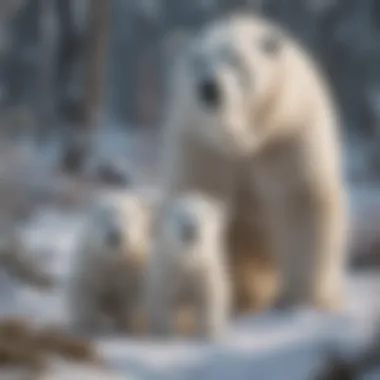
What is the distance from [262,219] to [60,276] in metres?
0.21

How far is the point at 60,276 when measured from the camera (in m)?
0.90

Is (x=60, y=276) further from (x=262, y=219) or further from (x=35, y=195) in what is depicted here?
(x=262, y=219)

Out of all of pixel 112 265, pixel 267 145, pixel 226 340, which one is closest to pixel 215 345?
pixel 226 340

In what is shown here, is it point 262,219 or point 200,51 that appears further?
point 262,219

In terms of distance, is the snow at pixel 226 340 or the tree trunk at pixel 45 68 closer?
the snow at pixel 226 340

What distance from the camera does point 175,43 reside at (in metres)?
0.88

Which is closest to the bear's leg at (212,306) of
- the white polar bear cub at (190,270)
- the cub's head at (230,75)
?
the white polar bear cub at (190,270)

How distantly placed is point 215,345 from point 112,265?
124mm

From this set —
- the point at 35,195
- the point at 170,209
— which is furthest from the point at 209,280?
the point at 35,195

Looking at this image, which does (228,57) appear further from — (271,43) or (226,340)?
(226,340)

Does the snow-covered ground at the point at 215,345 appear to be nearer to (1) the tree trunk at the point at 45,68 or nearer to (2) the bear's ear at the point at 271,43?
(1) the tree trunk at the point at 45,68

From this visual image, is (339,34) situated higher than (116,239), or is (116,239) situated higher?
(339,34)

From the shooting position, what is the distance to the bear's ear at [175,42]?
0.88 m

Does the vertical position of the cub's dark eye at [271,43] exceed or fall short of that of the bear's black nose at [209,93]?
it exceeds it
